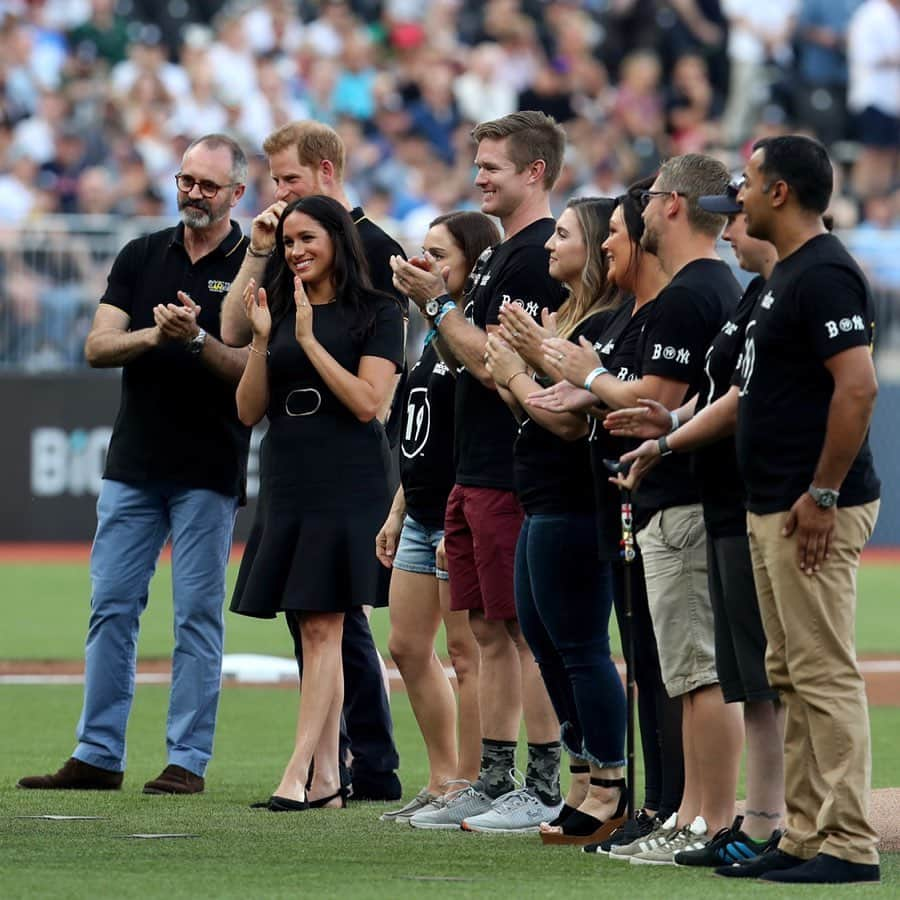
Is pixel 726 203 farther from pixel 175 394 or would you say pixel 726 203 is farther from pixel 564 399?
pixel 175 394

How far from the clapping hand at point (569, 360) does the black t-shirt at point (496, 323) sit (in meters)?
0.74

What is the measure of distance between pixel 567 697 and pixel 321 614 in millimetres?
1216

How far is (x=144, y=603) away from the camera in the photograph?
8938mm

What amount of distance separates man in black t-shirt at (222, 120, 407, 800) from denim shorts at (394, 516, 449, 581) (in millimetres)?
336

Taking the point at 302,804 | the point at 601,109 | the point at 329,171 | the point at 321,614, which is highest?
the point at 601,109

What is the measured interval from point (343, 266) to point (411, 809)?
217 cm

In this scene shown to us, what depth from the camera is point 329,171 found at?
859 cm

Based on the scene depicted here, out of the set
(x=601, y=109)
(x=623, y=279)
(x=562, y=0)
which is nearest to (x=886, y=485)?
(x=601, y=109)

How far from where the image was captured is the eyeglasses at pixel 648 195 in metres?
6.77

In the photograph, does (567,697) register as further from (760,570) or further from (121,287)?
(121,287)

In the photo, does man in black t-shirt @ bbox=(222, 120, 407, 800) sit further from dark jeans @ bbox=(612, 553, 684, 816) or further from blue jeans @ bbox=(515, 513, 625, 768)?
dark jeans @ bbox=(612, 553, 684, 816)

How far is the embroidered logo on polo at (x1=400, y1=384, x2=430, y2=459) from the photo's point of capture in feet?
26.9

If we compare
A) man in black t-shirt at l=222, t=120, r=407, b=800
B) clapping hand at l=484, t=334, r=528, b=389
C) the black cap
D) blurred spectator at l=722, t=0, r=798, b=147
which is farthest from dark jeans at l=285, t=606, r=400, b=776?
blurred spectator at l=722, t=0, r=798, b=147

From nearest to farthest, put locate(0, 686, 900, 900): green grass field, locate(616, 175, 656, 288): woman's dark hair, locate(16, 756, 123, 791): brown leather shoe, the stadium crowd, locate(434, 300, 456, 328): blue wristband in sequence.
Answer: locate(0, 686, 900, 900): green grass field
locate(616, 175, 656, 288): woman's dark hair
locate(434, 300, 456, 328): blue wristband
locate(16, 756, 123, 791): brown leather shoe
the stadium crowd
